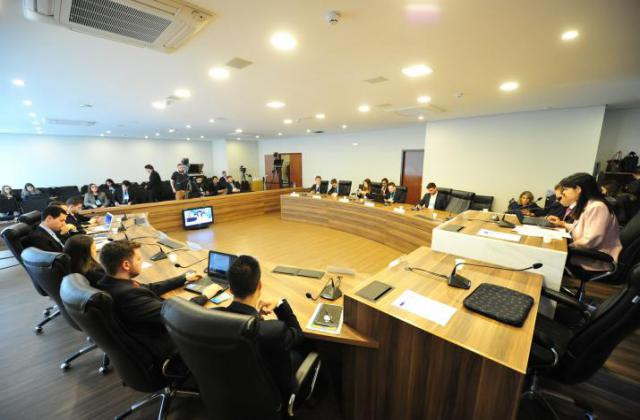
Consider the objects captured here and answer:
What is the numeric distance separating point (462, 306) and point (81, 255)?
110 inches

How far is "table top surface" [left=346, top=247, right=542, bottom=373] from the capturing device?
1103 mm

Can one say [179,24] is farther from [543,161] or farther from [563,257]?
[543,161]

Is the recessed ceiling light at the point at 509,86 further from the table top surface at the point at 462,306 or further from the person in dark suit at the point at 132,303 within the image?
the person in dark suit at the point at 132,303

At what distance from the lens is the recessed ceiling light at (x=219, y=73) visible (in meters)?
2.90

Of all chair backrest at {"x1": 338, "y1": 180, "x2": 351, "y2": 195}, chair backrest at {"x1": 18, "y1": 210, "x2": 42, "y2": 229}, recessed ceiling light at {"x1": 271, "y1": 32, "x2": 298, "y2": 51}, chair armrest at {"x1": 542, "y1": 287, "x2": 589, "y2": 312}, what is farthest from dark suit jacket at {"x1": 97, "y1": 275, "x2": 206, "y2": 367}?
chair backrest at {"x1": 338, "y1": 180, "x2": 351, "y2": 195}

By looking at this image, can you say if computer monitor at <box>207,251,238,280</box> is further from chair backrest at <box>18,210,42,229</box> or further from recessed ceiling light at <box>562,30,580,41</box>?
recessed ceiling light at <box>562,30,580,41</box>

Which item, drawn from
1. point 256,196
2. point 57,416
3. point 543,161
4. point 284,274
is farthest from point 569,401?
point 256,196

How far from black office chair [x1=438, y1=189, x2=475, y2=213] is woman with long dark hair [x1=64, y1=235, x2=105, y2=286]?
587 centimetres

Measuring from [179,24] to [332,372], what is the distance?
2876mm

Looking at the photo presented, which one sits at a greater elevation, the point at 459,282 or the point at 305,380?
the point at 459,282

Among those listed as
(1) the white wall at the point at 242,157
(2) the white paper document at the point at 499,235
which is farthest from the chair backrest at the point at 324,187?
(1) the white wall at the point at 242,157

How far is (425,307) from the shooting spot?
1.41 metres

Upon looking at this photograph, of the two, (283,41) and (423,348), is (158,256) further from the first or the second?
(423,348)

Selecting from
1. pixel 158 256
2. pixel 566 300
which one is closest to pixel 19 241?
pixel 158 256
